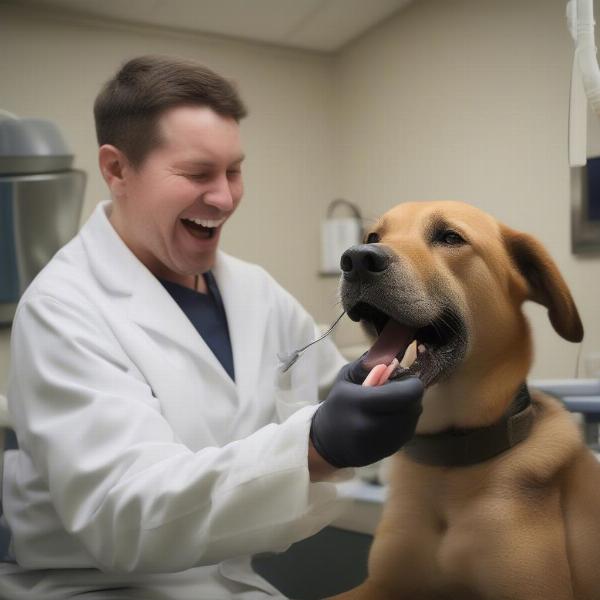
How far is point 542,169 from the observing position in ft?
2.13

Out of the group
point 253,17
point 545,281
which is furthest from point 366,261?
point 253,17

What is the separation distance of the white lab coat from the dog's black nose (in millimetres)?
146

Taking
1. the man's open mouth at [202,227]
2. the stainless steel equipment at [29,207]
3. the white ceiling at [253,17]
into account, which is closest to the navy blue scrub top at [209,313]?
the man's open mouth at [202,227]

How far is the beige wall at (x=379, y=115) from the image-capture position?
2.15 feet

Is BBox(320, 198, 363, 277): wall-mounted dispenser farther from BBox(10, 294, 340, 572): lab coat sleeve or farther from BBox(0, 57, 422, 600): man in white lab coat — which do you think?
BBox(10, 294, 340, 572): lab coat sleeve

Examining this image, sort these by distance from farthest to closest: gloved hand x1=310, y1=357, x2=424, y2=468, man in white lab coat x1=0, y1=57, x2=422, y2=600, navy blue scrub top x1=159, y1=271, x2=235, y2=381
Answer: navy blue scrub top x1=159, y1=271, x2=235, y2=381 < man in white lab coat x1=0, y1=57, x2=422, y2=600 < gloved hand x1=310, y1=357, x2=424, y2=468

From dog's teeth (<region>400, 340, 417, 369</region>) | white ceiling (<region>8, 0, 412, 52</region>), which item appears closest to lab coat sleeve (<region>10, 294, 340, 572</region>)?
dog's teeth (<region>400, 340, 417, 369</region>)

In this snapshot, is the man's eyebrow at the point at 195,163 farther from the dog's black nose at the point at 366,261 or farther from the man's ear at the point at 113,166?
the dog's black nose at the point at 366,261

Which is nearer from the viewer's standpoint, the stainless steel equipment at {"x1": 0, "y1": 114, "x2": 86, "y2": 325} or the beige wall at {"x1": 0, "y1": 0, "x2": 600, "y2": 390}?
the beige wall at {"x1": 0, "y1": 0, "x2": 600, "y2": 390}

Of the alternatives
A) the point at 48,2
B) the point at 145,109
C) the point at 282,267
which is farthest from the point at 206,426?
the point at 48,2

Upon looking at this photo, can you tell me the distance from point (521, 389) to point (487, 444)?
68mm

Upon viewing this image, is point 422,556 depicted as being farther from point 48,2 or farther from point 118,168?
point 48,2

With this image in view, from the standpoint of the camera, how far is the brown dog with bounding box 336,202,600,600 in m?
0.60

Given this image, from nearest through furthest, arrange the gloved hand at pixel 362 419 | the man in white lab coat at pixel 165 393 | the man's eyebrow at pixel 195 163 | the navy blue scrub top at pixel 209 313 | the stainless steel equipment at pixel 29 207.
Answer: the gloved hand at pixel 362 419, the man in white lab coat at pixel 165 393, the man's eyebrow at pixel 195 163, the navy blue scrub top at pixel 209 313, the stainless steel equipment at pixel 29 207
